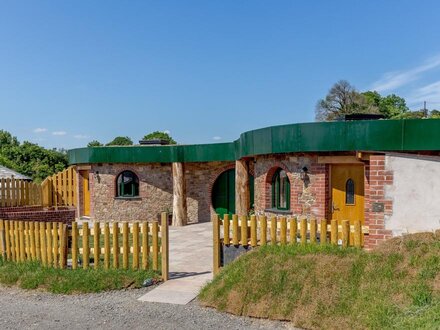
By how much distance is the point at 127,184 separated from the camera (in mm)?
18453

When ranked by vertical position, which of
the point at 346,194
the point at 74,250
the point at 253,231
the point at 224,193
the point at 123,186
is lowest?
the point at 74,250

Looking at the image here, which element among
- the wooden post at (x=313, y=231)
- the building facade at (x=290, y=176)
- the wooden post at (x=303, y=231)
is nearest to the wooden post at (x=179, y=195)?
the building facade at (x=290, y=176)

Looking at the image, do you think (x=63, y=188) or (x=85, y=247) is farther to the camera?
(x=63, y=188)

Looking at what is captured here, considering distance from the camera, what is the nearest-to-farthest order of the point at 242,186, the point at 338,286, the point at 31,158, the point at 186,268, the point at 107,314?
the point at 338,286, the point at 107,314, the point at 186,268, the point at 242,186, the point at 31,158

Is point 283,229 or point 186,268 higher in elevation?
point 283,229

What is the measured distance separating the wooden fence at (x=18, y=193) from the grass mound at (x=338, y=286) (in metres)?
12.7

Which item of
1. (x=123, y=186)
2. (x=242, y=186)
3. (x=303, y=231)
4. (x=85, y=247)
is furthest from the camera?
(x=123, y=186)

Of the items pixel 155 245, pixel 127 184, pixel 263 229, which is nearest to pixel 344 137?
pixel 263 229

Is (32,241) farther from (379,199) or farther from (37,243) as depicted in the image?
(379,199)

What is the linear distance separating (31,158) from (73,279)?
47.0 meters

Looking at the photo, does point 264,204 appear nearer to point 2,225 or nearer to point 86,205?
point 2,225

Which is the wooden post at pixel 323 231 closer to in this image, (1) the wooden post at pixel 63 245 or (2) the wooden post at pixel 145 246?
(2) the wooden post at pixel 145 246

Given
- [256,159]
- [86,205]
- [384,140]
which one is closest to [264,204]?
[256,159]

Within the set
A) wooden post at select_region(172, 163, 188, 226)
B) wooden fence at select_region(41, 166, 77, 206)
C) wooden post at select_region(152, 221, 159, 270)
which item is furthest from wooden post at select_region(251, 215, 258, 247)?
wooden fence at select_region(41, 166, 77, 206)
